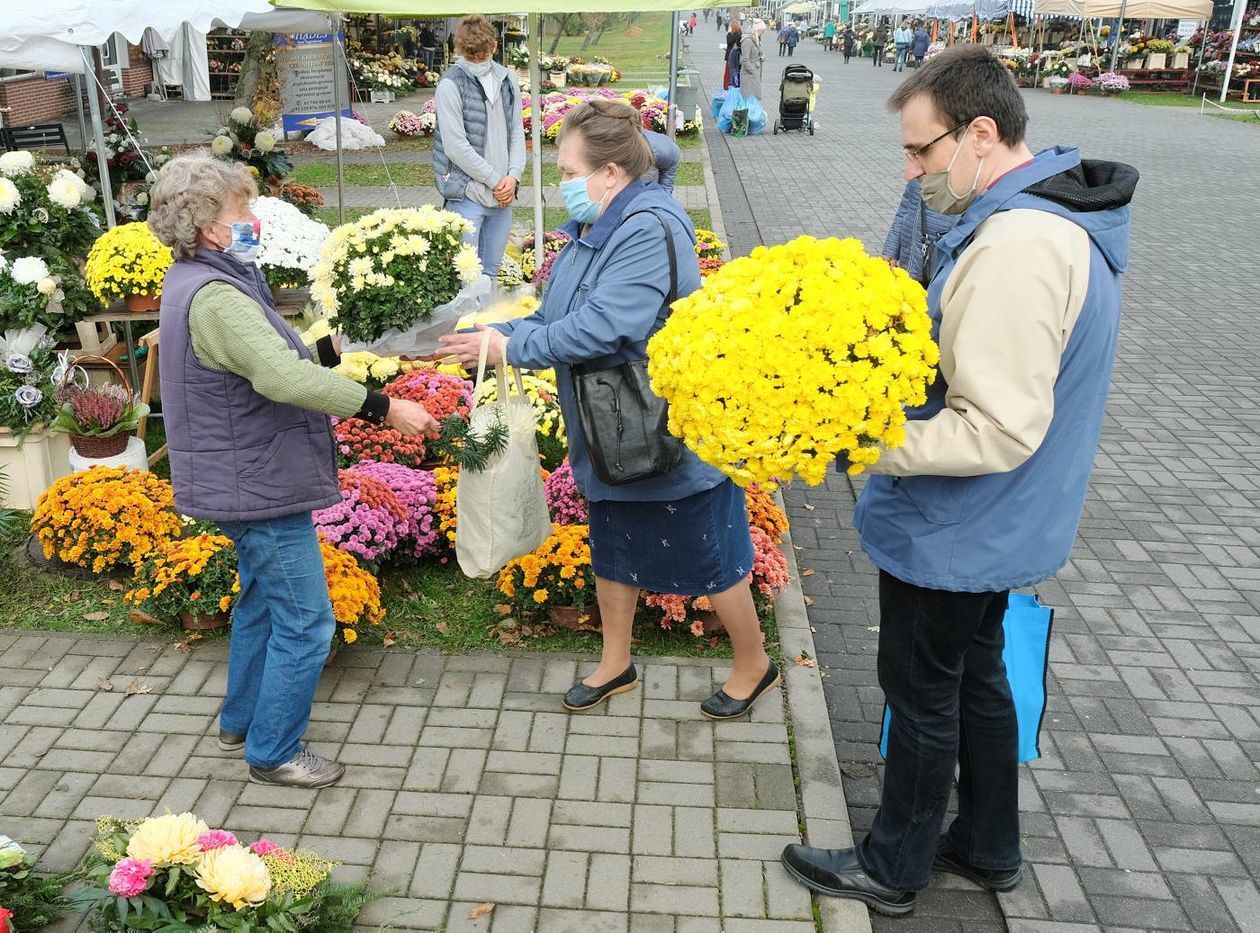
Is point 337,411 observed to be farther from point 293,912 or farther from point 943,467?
point 943,467

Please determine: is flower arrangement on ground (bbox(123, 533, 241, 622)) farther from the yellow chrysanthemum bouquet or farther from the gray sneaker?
the yellow chrysanthemum bouquet

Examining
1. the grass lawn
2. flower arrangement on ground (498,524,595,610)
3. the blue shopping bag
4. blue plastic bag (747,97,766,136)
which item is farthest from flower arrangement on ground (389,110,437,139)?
the blue shopping bag

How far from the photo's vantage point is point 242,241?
2.99m

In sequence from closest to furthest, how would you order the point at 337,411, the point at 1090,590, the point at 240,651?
1. the point at 337,411
2. the point at 240,651
3. the point at 1090,590

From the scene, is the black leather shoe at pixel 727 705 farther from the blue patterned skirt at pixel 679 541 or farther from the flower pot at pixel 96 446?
the flower pot at pixel 96 446

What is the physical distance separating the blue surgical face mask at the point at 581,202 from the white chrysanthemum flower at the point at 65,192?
3.59m

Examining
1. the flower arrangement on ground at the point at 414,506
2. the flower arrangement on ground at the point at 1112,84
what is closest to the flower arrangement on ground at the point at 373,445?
the flower arrangement on ground at the point at 414,506

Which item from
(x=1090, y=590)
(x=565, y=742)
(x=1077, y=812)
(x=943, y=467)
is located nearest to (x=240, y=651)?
(x=565, y=742)

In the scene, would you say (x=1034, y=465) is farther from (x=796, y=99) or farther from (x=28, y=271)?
(x=796, y=99)

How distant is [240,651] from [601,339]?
1.52 meters

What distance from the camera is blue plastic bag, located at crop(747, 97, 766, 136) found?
21.9m

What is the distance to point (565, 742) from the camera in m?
3.71

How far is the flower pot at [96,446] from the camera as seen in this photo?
515 cm

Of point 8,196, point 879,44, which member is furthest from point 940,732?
point 879,44
